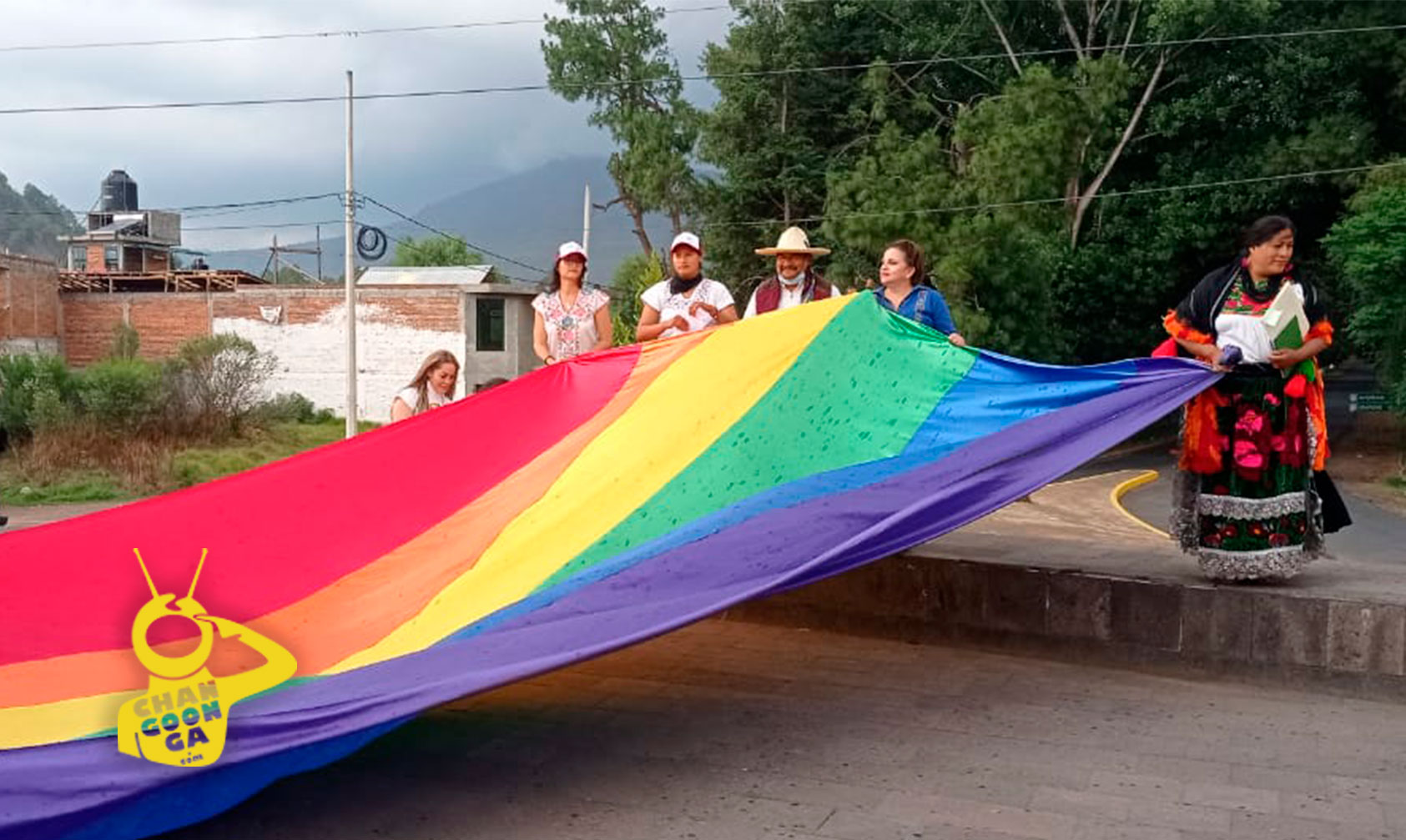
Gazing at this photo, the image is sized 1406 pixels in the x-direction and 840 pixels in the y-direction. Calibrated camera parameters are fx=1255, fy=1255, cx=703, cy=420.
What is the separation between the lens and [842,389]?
14.8 feet

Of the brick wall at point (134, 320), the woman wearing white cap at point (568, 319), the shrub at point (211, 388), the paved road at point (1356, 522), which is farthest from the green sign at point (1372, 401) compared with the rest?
the brick wall at point (134, 320)

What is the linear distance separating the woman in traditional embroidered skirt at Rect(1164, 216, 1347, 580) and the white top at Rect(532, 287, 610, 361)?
2.60 m

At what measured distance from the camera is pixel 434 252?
210 feet

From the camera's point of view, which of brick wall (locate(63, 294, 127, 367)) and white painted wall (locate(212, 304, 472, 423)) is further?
brick wall (locate(63, 294, 127, 367))

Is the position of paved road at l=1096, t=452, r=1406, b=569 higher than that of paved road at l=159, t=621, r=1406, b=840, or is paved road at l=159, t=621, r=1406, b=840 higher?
paved road at l=159, t=621, r=1406, b=840

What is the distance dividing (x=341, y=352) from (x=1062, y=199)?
706 inches

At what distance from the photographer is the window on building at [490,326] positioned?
1232 inches

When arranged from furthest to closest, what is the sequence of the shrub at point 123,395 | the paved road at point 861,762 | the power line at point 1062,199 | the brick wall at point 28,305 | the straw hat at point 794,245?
the brick wall at point 28,305
the power line at point 1062,199
the shrub at point 123,395
the straw hat at point 794,245
the paved road at point 861,762

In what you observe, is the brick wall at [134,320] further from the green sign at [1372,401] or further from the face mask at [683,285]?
the face mask at [683,285]

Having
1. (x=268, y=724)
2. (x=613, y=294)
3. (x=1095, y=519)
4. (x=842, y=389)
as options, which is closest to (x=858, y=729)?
(x=842, y=389)

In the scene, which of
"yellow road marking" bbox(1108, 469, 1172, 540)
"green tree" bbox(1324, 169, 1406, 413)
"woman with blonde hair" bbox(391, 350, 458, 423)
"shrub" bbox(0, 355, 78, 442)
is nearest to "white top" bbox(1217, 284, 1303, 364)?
"woman with blonde hair" bbox(391, 350, 458, 423)

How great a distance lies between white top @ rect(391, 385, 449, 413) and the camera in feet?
18.8

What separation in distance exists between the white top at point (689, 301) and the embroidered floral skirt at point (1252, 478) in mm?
2138

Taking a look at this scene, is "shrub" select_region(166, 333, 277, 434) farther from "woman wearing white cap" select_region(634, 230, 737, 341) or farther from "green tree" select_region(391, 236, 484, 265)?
"green tree" select_region(391, 236, 484, 265)
